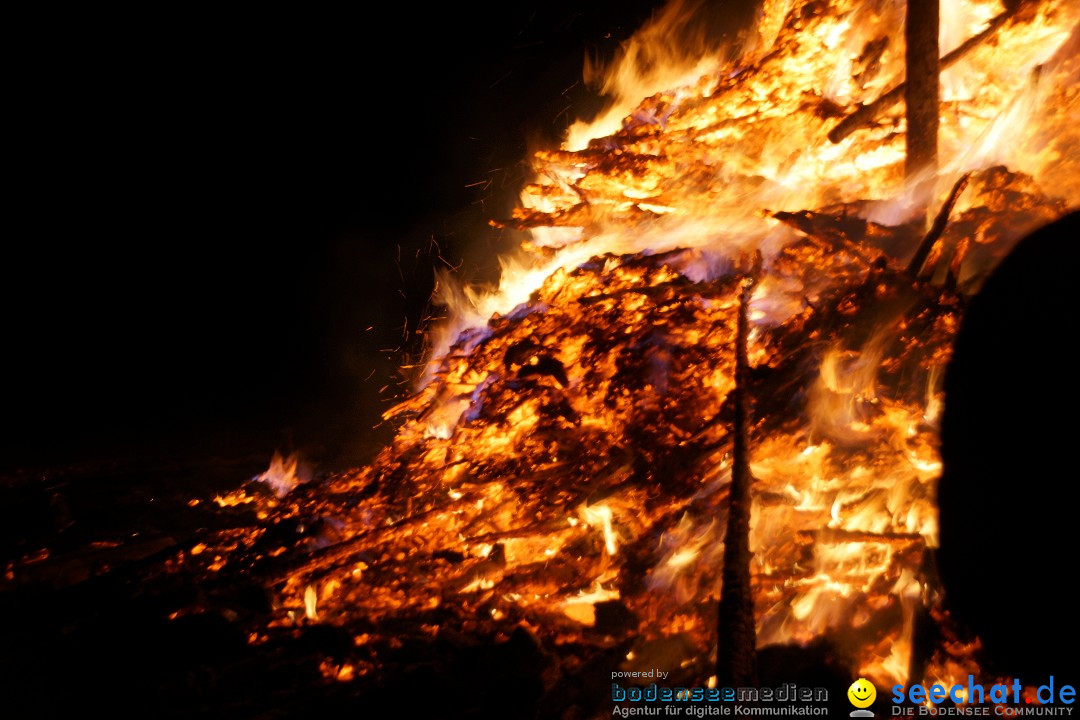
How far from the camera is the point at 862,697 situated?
2.67 meters

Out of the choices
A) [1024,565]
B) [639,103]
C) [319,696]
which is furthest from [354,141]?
[1024,565]

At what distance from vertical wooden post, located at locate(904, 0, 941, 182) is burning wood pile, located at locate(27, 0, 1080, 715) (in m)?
0.21

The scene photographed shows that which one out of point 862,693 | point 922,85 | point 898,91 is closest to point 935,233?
point 922,85

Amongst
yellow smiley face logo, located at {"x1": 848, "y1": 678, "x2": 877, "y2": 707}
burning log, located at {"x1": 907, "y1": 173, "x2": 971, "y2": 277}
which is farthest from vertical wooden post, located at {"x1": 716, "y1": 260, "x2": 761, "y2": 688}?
burning log, located at {"x1": 907, "y1": 173, "x2": 971, "y2": 277}

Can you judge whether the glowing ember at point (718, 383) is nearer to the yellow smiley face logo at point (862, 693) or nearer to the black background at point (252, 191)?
the yellow smiley face logo at point (862, 693)

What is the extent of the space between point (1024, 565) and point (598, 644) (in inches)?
90.9

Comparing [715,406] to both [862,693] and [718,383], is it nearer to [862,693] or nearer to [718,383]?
[718,383]

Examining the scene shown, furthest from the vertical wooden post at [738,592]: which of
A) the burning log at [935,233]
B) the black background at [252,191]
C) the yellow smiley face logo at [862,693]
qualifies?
the black background at [252,191]

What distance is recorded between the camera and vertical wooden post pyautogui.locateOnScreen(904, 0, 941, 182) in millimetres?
4391

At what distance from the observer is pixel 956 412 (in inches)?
123

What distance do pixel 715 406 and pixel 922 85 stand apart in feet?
11.3

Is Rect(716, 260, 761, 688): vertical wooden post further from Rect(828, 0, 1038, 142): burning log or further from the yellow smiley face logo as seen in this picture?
Rect(828, 0, 1038, 142): burning log

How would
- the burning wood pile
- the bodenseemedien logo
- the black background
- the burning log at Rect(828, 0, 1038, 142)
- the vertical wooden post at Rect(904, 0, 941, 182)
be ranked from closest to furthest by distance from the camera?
the bodenseemedien logo → the burning wood pile → the vertical wooden post at Rect(904, 0, 941, 182) → the burning log at Rect(828, 0, 1038, 142) → the black background

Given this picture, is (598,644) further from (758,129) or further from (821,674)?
(758,129)
